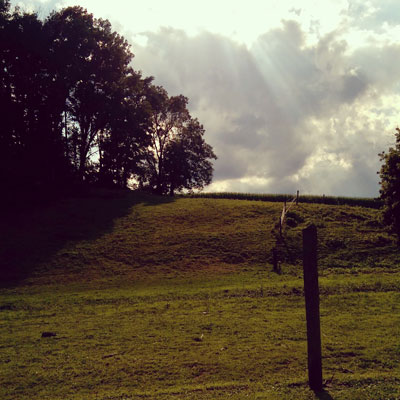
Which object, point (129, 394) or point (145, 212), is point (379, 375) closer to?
point (129, 394)

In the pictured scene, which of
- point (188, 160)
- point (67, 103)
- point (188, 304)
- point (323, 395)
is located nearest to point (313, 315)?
point (323, 395)

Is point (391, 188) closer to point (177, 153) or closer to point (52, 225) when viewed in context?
point (52, 225)

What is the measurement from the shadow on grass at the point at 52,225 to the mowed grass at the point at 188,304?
0.24 m

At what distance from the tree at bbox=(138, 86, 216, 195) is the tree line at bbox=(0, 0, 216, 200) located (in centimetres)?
603

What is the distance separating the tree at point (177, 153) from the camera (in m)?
75.9

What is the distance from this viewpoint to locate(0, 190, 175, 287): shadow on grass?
117ft

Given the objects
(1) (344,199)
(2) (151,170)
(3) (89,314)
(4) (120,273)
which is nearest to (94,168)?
(2) (151,170)

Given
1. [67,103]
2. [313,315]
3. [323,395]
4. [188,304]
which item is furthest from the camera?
[67,103]

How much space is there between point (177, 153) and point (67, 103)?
22.8 metres

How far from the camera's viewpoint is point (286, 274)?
31.7 meters

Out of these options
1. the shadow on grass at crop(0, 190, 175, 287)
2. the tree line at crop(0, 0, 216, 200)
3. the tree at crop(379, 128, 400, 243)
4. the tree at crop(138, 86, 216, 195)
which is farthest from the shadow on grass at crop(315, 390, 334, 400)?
the tree at crop(138, 86, 216, 195)

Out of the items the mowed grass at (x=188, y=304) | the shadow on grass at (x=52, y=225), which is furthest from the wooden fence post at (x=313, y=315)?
the shadow on grass at (x=52, y=225)

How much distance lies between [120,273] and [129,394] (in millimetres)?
23456

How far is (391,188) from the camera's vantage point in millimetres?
28297
